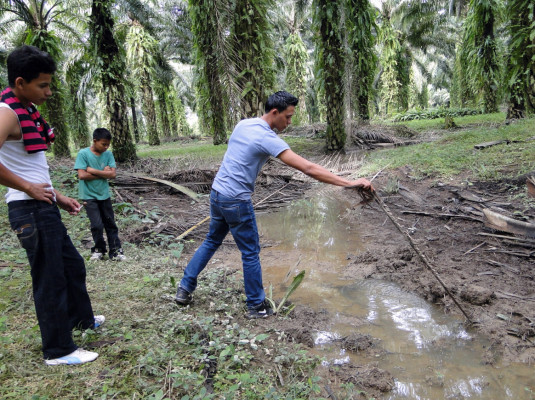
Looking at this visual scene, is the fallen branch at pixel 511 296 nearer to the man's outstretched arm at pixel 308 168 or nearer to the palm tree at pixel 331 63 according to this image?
the man's outstretched arm at pixel 308 168

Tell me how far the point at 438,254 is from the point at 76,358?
372cm

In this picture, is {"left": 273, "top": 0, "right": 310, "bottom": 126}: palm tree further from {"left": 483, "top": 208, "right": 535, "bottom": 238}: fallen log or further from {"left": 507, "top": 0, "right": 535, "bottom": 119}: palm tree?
{"left": 483, "top": 208, "right": 535, "bottom": 238}: fallen log

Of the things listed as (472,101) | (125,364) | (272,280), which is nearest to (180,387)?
(125,364)

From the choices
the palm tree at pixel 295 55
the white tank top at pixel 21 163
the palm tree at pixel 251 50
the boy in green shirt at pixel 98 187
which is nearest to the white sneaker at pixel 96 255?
the boy in green shirt at pixel 98 187

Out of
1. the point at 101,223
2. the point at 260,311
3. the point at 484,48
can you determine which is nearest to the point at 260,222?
the point at 101,223

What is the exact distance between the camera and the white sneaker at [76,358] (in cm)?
227

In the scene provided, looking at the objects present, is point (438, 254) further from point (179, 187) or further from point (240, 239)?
point (179, 187)

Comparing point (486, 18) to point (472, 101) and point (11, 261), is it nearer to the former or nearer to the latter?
point (472, 101)

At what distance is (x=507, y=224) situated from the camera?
13.3 ft

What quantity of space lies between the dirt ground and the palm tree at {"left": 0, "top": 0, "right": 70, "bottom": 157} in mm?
7298

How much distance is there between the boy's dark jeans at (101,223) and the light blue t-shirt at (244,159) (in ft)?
6.84

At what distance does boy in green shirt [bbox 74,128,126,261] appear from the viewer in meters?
4.20

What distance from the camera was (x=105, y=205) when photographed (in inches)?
175

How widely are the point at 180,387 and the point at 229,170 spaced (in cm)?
162
